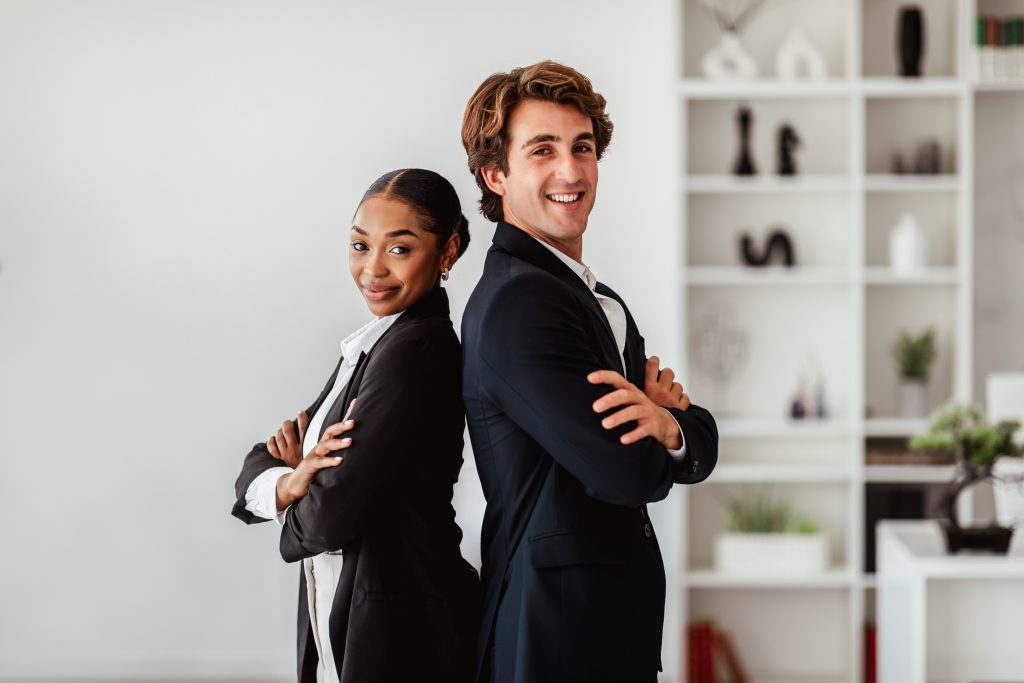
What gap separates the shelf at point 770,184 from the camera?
13.6 ft

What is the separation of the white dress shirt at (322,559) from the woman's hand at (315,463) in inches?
1.3

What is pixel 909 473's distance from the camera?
4.20 metres

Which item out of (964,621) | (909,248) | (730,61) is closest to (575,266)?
(964,621)

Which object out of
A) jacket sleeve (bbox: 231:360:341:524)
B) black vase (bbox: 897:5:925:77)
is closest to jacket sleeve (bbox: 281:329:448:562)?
jacket sleeve (bbox: 231:360:341:524)

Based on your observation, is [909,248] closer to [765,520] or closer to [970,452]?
[765,520]

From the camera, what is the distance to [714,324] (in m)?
4.42

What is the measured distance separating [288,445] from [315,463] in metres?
0.22

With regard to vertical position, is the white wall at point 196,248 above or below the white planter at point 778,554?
above

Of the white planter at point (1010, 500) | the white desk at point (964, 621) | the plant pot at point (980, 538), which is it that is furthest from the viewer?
the white planter at point (1010, 500)

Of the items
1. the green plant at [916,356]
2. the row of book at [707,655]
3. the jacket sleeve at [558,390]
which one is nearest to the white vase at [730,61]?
the green plant at [916,356]

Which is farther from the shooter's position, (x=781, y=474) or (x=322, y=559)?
(x=781, y=474)

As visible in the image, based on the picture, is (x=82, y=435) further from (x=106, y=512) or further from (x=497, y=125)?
(x=497, y=125)

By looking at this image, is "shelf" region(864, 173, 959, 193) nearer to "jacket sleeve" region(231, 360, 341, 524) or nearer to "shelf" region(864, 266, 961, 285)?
"shelf" region(864, 266, 961, 285)

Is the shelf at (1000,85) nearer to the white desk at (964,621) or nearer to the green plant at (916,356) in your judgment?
the green plant at (916,356)
